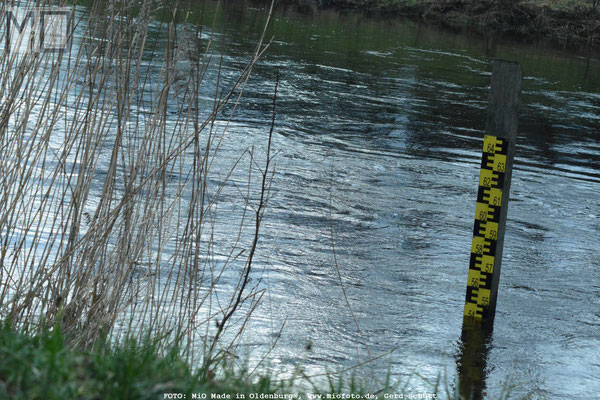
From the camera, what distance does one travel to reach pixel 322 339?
496 centimetres

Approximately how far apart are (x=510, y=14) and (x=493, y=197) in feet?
99.8

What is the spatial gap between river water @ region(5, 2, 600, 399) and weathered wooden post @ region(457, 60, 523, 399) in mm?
165

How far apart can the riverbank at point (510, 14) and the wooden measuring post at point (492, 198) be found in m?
25.6

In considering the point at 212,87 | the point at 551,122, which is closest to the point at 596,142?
the point at 551,122

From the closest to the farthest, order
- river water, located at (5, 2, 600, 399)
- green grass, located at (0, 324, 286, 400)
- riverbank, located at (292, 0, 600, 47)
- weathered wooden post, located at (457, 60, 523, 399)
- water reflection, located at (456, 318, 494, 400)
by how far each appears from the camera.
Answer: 1. green grass, located at (0, 324, 286, 400)
2. water reflection, located at (456, 318, 494, 400)
3. river water, located at (5, 2, 600, 399)
4. weathered wooden post, located at (457, 60, 523, 399)
5. riverbank, located at (292, 0, 600, 47)

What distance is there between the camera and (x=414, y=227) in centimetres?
742

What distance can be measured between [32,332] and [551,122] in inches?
482

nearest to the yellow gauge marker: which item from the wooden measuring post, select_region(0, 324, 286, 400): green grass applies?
the wooden measuring post

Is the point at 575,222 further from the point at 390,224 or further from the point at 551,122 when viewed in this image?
the point at 551,122

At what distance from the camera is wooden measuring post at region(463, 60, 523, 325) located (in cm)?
541

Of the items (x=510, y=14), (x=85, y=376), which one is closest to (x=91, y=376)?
(x=85, y=376)

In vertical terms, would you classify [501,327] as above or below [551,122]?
below

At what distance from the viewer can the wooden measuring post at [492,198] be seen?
541 cm

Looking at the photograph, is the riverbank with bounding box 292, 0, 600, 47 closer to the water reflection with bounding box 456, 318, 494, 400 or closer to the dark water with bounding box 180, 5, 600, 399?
the dark water with bounding box 180, 5, 600, 399
